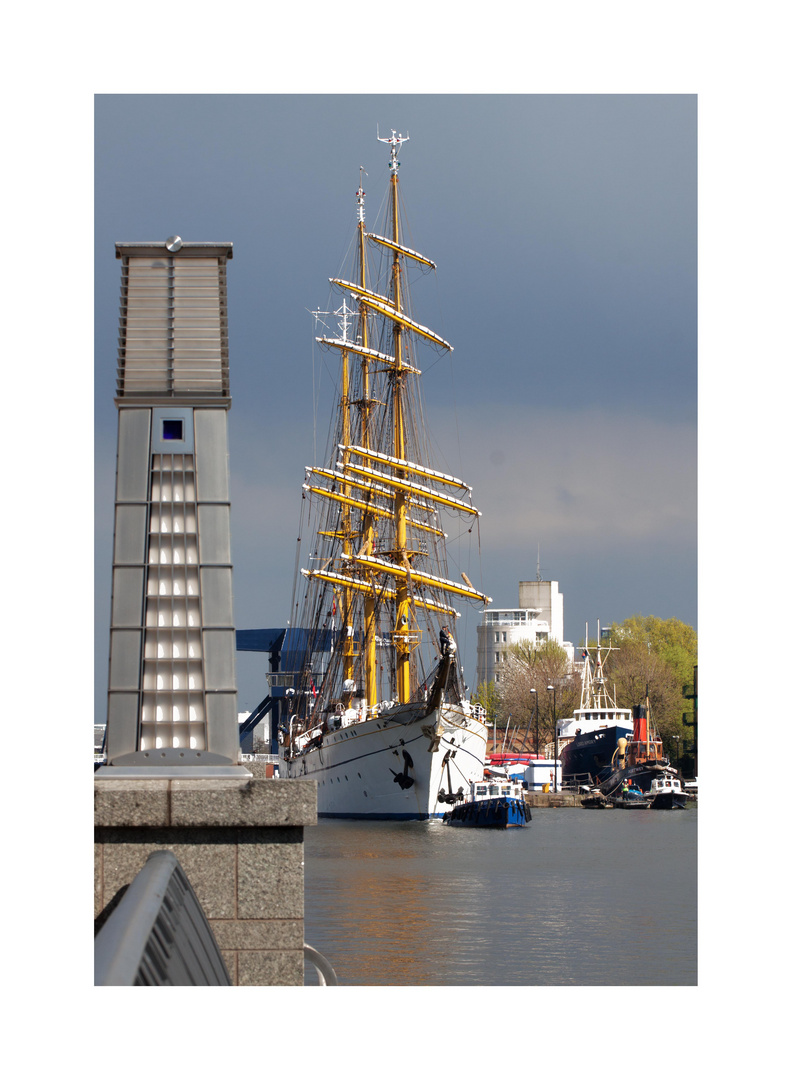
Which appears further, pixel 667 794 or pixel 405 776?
pixel 667 794

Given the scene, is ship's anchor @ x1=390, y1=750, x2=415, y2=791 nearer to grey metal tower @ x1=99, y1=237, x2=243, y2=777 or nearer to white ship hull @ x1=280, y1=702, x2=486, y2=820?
white ship hull @ x1=280, y1=702, x2=486, y2=820

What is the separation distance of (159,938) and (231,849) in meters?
2.55

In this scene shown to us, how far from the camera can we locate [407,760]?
66875 millimetres

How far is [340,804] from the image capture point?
7350 centimetres

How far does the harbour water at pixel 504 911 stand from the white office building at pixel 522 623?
356ft

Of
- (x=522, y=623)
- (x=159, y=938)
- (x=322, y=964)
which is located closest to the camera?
(x=159, y=938)

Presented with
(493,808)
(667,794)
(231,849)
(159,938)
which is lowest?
(667,794)

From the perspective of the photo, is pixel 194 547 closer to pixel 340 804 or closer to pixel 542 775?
pixel 340 804

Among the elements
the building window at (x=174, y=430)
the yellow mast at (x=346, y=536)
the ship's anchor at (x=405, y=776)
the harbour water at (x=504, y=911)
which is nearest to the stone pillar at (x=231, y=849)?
the building window at (x=174, y=430)

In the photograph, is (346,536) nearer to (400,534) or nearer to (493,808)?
(400,534)

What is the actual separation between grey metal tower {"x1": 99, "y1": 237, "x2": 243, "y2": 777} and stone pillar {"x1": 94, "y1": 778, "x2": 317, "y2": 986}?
752 millimetres

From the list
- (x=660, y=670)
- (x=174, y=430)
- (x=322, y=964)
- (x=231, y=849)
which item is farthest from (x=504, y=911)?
(x=660, y=670)

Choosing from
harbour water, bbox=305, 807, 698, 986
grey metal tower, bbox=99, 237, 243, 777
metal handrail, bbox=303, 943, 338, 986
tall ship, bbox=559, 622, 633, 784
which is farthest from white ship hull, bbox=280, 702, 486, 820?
grey metal tower, bbox=99, 237, 243, 777

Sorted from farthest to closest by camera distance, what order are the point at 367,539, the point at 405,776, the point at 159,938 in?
the point at 367,539
the point at 405,776
the point at 159,938
